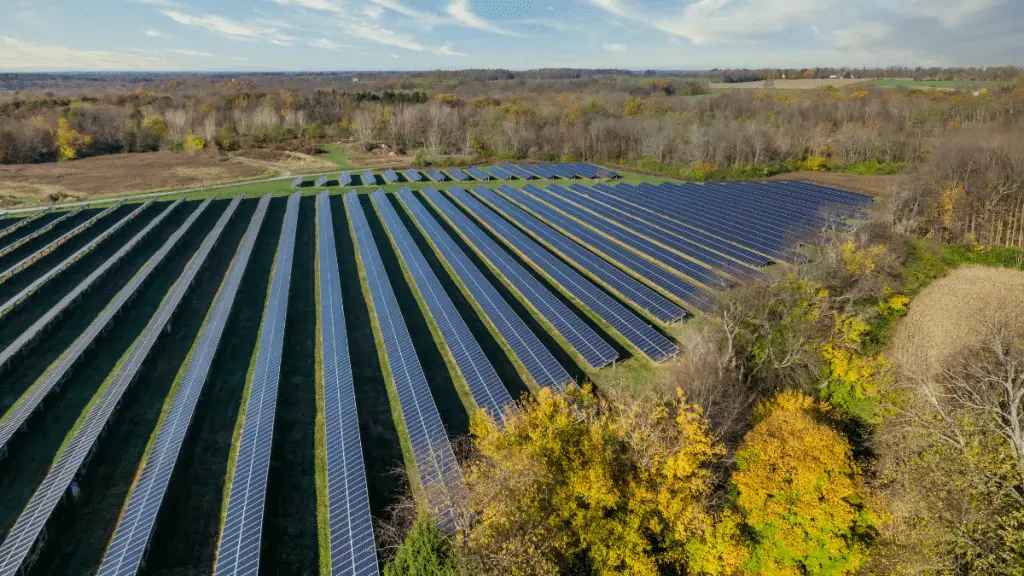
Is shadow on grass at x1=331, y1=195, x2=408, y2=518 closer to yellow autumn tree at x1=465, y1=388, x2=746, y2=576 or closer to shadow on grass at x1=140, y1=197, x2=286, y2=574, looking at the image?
yellow autumn tree at x1=465, y1=388, x2=746, y2=576

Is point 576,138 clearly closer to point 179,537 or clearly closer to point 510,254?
point 510,254

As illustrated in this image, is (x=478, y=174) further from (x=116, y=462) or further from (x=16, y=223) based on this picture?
(x=116, y=462)

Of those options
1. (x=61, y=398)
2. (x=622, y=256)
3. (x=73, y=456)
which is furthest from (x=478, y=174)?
→ (x=73, y=456)

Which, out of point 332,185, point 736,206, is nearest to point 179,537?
point 736,206

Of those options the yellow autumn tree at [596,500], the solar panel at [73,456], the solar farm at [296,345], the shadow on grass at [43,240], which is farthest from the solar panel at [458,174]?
the yellow autumn tree at [596,500]

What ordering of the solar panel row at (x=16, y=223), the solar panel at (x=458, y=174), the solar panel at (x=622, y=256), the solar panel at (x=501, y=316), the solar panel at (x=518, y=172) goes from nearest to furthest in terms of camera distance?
Answer: the solar panel at (x=501, y=316), the solar panel at (x=622, y=256), the solar panel row at (x=16, y=223), the solar panel at (x=518, y=172), the solar panel at (x=458, y=174)

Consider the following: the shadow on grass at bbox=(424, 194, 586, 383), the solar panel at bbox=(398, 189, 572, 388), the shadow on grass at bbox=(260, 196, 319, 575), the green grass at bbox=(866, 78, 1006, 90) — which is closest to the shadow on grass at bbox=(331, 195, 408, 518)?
the shadow on grass at bbox=(260, 196, 319, 575)

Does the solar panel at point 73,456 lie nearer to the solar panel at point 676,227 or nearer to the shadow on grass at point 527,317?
the shadow on grass at point 527,317
